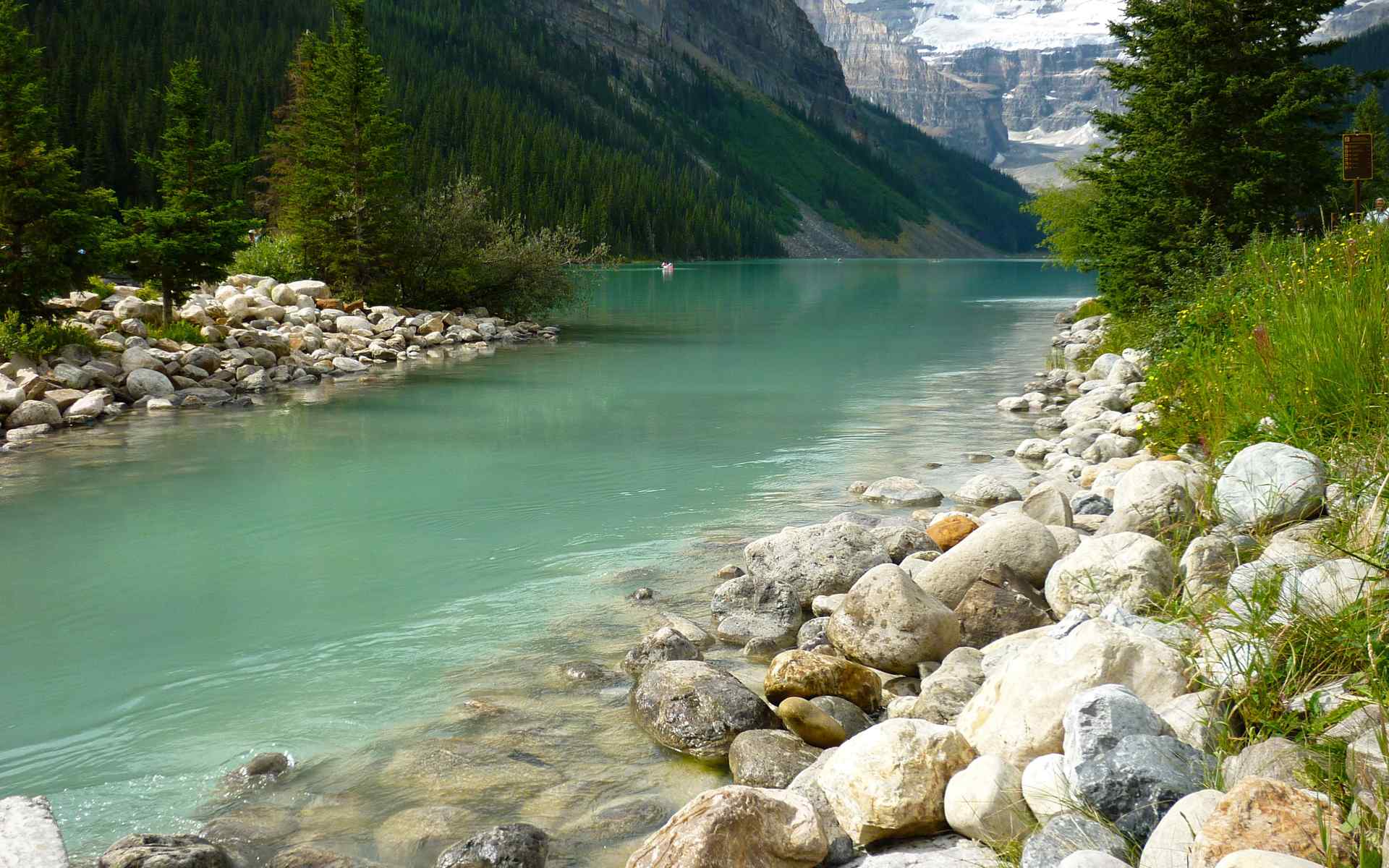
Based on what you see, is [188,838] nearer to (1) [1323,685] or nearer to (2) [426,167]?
(1) [1323,685]

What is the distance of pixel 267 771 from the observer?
6.38 metres

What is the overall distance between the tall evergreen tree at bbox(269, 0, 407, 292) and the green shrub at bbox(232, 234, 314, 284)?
38cm

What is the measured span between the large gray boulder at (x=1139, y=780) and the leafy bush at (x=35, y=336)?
21.6 metres

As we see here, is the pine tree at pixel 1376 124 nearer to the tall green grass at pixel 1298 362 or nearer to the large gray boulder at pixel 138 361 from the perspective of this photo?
the tall green grass at pixel 1298 362

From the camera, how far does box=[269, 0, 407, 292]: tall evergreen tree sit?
36.9 metres

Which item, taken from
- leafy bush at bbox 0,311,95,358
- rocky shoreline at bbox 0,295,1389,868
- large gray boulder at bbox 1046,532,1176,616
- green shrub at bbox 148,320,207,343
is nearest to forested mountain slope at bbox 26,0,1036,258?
green shrub at bbox 148,320,207,343

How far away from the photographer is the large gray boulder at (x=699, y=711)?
6.52 metres

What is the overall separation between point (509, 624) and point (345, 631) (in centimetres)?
137

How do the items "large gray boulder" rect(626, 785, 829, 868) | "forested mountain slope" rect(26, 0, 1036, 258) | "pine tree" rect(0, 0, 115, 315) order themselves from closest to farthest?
"large gray boulder" rect(626, 785, 829, 868), "pine tree" rect(0, 0, 115, 315), "forested mountain slope" rect(26, 0, 1036, 258)

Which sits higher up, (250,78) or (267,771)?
(250,78)

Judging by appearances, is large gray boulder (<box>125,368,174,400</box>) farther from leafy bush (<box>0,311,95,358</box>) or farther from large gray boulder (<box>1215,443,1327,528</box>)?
large gray boulder (<box>1215,443,1327,528</box>)

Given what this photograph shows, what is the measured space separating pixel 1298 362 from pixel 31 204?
21948mm

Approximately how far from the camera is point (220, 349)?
25.6m

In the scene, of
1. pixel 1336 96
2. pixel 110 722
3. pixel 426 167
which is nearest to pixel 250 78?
pixel 426 167
